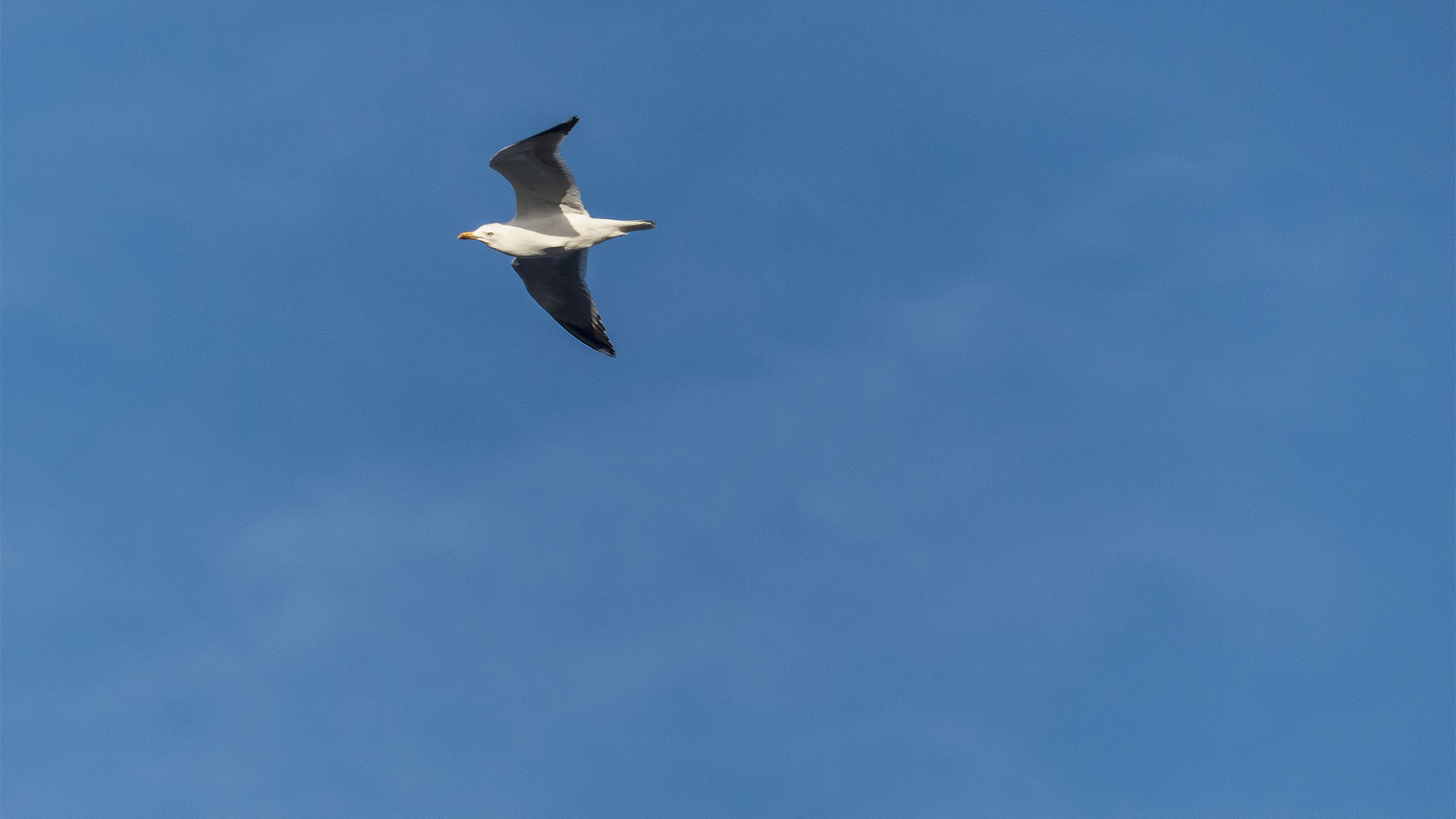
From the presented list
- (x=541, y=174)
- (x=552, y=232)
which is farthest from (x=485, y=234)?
(x=541, y=174)

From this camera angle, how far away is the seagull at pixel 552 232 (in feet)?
77.1

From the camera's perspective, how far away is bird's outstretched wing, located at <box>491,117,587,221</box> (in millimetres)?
23078

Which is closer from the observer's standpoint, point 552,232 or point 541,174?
point 541,174

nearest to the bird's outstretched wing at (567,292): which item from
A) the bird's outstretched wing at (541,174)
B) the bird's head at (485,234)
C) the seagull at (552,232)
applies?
the seagull at (552,232)

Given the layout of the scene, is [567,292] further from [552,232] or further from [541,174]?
[541,174]

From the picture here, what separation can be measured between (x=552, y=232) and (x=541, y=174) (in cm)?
144

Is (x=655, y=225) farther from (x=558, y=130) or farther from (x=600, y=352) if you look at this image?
(x=600, y=352)

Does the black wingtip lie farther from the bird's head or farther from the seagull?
the bird's head

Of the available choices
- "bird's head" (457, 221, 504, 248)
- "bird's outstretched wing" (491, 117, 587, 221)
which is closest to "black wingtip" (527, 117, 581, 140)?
"bird's outstretched wing" (491, 117, 587, 221)

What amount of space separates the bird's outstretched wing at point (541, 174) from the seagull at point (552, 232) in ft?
0.05

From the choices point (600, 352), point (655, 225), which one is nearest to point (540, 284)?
point (600, 352)

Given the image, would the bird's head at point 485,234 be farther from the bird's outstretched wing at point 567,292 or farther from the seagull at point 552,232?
the bird's outstretched wing at point 567,292

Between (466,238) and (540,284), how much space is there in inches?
83.4

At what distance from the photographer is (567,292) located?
27.3m
